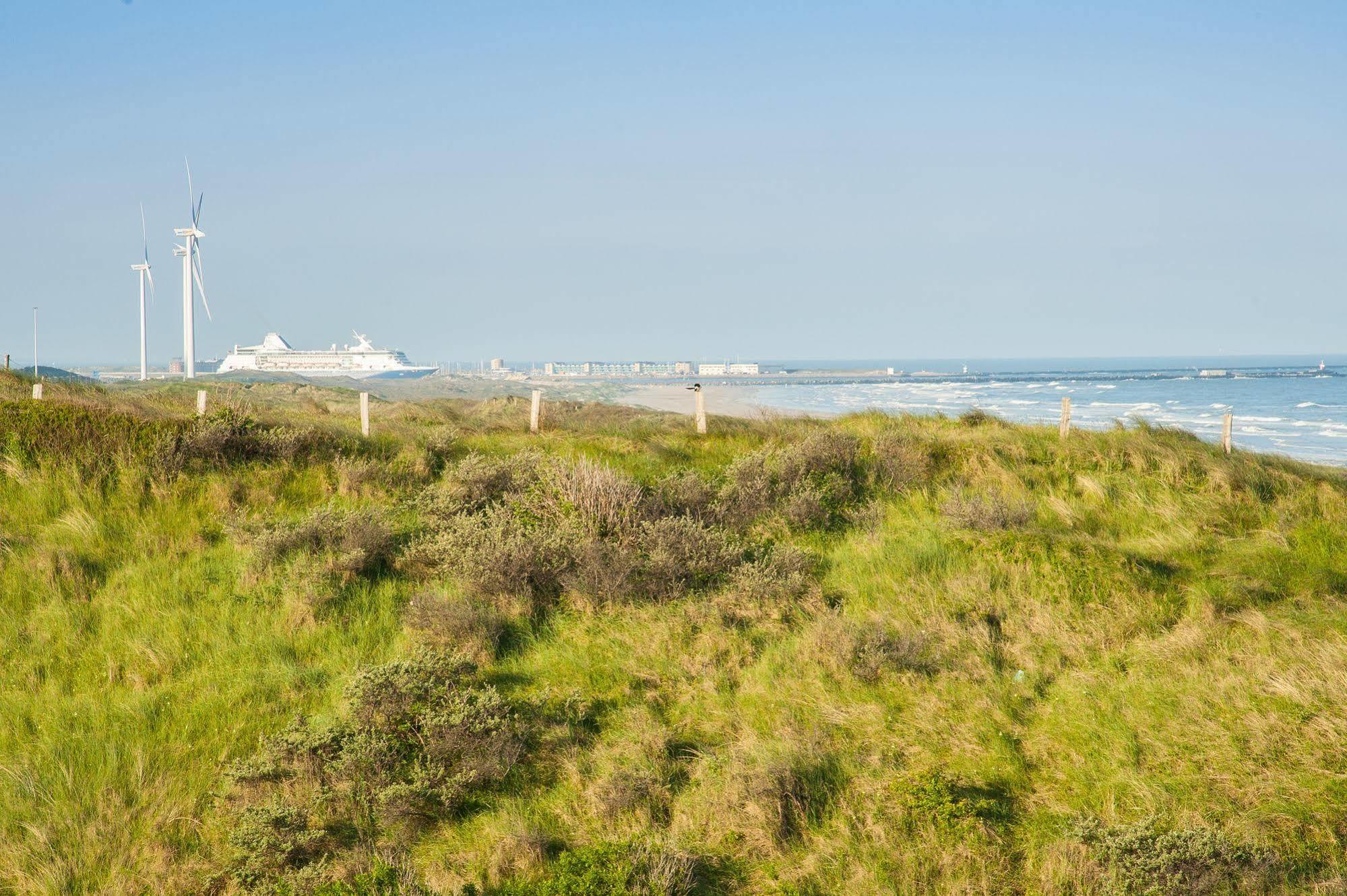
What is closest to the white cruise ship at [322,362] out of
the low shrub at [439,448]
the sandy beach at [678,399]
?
the sandy beach at [678,399]

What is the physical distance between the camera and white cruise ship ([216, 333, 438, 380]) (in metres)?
122

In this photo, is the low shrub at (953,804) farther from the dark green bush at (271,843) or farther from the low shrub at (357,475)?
the low shrub at (357,475)

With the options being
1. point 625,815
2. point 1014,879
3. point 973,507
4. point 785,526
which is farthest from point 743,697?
point 973,507

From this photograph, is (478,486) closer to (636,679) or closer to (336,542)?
(336,542)

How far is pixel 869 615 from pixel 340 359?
127m

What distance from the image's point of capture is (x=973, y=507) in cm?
1126

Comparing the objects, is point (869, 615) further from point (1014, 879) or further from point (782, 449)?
point (782, 449)

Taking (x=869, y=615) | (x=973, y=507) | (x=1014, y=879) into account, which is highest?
(x=973, y=507)

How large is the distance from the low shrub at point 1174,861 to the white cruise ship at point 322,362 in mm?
122017

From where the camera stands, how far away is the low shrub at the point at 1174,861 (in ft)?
16.3

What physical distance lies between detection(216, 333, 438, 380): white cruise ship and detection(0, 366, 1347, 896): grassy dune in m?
115

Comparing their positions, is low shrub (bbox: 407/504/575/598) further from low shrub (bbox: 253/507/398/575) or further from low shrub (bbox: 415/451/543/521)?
low shrub (bbox: 415/451/543/521)

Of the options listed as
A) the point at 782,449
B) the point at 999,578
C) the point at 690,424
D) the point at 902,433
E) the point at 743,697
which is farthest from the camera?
the point at 690,424

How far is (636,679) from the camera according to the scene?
7590mm
